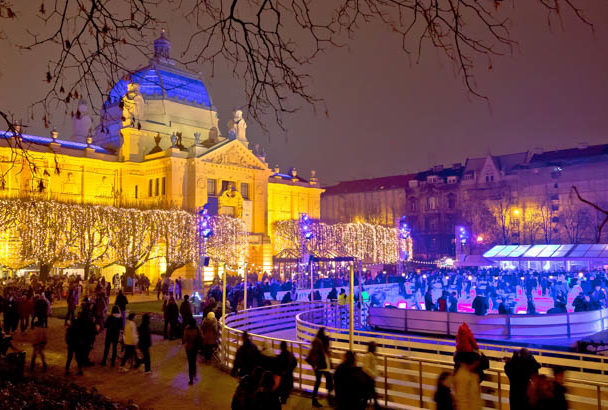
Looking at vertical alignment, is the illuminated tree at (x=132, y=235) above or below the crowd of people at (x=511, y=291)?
above

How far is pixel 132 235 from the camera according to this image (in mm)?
38750

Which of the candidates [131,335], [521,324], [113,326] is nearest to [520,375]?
[131,335]

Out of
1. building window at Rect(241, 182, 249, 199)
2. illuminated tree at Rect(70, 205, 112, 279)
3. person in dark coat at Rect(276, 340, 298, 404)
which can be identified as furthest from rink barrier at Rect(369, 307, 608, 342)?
building window at Rect(241, 182, 249, 199)

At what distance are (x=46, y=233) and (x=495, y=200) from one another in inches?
2128

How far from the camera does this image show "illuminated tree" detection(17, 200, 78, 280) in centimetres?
3388

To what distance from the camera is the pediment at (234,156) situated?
5487 cm

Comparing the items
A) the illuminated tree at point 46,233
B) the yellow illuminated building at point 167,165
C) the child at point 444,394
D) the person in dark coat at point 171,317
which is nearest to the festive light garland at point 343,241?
the yellow illuminated building at point 167,165

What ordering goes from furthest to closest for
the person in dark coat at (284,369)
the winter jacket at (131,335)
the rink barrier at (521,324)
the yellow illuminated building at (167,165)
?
1. the yellow illuminated building at (167,165)
2. the rink barrier at (521,324)
3. the winter jacket at (131,335)
4. the person in dark coat at (284,369)

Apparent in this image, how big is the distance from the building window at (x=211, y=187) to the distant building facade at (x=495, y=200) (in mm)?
13421

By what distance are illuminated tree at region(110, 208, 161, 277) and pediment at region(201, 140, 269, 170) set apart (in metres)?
15.1

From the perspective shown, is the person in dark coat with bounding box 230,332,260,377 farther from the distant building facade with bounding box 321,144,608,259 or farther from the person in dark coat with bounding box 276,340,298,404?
the distant building facade with bounding box 321,144,608,259

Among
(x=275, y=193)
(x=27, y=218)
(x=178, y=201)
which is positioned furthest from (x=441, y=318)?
(x=275, y=193)

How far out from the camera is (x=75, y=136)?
6334 cm

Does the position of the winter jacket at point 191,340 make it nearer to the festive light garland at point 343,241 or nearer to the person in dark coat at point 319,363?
the person in dark coat at point 319,363
